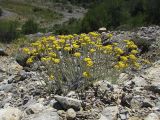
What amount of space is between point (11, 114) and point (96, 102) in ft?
4.47

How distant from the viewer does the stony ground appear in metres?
6.56

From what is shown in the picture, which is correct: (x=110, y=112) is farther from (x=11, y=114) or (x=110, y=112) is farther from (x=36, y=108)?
(x=11, y=114)

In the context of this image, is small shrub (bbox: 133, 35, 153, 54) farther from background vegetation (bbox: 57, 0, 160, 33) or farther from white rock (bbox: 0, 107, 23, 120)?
background vegetation (bbox: 57, 0, 160, 33)

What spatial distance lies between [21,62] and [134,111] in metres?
5.65

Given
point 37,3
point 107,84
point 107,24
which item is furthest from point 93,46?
point 37,3

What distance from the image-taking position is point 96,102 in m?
6.92

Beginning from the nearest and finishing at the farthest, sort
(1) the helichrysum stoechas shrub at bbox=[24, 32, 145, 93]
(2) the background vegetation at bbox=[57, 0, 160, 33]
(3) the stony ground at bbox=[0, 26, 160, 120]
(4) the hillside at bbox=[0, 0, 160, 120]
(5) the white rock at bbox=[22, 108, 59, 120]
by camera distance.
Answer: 1. (5) the white rock at bbox=[22, 108, 59, 120]
2. (3) the stony ground at bbox=[0, 26, 160, 120]
3. (4) the hillside at bbox=[0, 0, 160, 120]
4. (1) the helichrysum stoechas shrub at bbox=[24, 32, 145, 93]
5. (2) the background vegetation at bbox=[57, 0, 160, 33]

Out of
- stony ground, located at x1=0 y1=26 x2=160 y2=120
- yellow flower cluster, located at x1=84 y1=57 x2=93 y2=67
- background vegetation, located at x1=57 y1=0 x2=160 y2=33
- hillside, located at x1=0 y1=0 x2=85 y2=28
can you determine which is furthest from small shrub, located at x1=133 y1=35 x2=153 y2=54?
hillside, located at x1=0 y1=0 x2=85 y2=28

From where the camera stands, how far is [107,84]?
7.26 m

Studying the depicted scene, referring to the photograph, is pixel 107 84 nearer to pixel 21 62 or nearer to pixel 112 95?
pixel 112 95

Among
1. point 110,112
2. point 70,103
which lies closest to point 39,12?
point 70,103

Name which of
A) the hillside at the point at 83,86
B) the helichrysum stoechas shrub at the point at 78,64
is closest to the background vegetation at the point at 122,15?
the hillside at the point at 83,86

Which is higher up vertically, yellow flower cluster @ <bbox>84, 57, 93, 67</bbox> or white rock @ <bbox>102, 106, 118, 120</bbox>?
yellow flower cluster @ <bbox>84, 57, 93, 67</bbox>

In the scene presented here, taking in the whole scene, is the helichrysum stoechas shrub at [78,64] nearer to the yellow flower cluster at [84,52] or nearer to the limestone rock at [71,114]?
the yellow flower cluster at [84,52]
